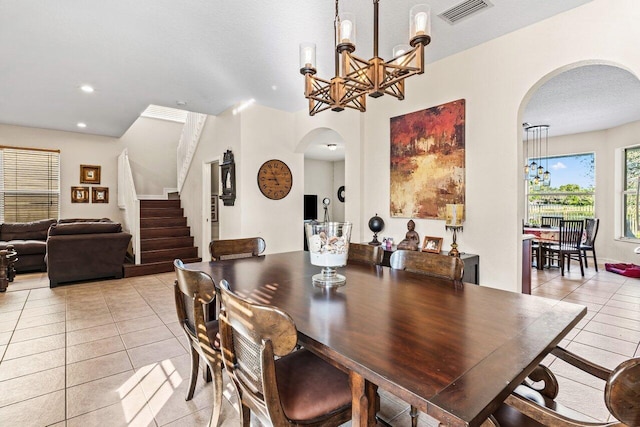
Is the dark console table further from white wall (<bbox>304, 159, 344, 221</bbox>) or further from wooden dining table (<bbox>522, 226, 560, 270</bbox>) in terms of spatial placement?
white wall (<bbox>304, 159, 344, 221</bbox>)

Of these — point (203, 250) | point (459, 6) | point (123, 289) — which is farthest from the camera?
point (203, 250)

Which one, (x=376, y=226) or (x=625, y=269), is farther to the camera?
(x=625, y=269)

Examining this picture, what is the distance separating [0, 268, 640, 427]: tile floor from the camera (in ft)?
6.15

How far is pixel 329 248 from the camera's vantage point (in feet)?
5.78

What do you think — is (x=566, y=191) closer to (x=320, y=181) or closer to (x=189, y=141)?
(x=320, y=181)

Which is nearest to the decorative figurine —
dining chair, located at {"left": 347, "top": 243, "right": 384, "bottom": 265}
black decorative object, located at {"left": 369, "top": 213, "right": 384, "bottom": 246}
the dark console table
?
black decorative object, located at {"left": 369, "top": 213, "right": 384, "bottom": 246}

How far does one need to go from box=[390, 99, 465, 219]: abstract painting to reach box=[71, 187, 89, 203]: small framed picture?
7.18m

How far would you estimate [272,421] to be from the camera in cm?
108

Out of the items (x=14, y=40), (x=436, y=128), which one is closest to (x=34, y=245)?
(x=14, y=40)

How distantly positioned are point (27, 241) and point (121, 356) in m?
5.13


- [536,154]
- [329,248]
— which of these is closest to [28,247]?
[329,248]

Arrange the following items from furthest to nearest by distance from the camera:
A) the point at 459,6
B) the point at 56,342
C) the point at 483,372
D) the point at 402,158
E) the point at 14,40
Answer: the point at 402,158
the point at 14,40
the point at 56,342
the point at 459,6
the point at 483,372

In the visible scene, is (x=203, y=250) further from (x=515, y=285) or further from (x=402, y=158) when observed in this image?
(x=515, y=285)

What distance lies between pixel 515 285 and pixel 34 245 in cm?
743
